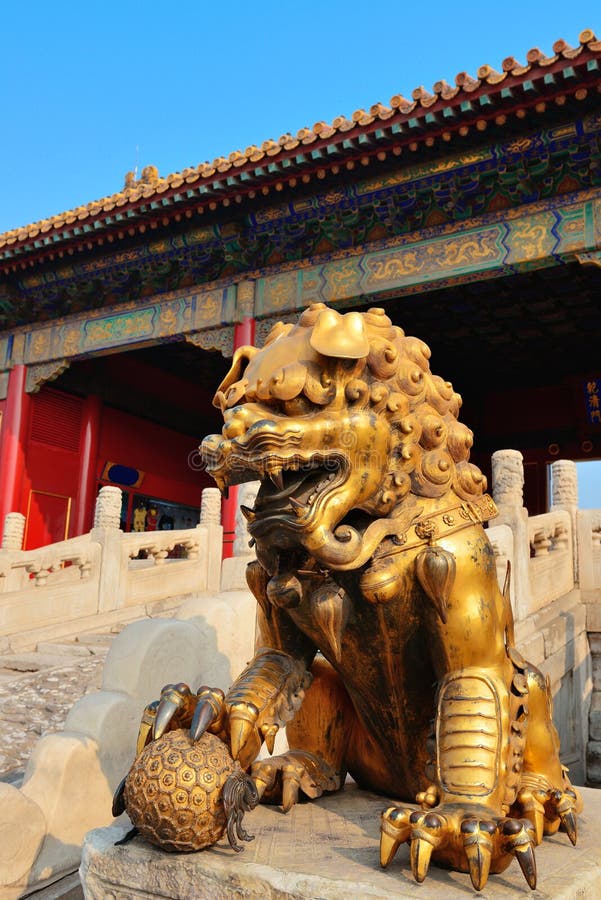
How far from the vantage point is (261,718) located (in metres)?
1.54

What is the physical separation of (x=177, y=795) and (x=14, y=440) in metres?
10.2

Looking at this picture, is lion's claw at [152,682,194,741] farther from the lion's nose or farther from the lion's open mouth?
the lion's nose

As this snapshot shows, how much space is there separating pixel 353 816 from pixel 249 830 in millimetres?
259

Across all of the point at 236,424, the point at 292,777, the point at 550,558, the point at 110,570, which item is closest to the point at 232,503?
the point at 110,570

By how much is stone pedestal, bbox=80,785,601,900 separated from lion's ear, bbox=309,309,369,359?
95cm

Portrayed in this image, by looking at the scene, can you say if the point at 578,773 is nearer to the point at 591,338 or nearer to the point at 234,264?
the point at 234,264

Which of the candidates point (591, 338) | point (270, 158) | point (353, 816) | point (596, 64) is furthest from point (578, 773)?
point (591, 338)

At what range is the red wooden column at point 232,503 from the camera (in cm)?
836

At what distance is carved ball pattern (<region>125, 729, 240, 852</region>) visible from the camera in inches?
51.7

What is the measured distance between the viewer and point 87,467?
39.3 ft

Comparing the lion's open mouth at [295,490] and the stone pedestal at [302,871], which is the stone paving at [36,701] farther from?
the lion's open mouth at [295,490]

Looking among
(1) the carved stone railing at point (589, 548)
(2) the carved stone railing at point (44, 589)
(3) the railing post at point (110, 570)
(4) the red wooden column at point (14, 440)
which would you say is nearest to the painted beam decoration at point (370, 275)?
(4) the red wooden column at point (14, 440)

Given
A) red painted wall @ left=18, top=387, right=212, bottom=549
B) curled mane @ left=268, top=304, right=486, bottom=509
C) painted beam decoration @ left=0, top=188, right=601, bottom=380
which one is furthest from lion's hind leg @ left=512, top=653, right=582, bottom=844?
red painted wall @ left=18, top=387, right=212, bottom=549

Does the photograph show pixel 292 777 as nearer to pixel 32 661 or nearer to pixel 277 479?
pixel 277 479
